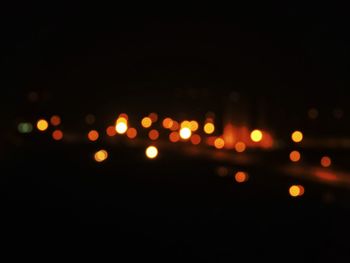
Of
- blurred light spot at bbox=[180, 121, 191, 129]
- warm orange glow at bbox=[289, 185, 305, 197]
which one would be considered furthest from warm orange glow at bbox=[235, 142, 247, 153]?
blurred light spot at bbox=[180, 121, 191, 129]

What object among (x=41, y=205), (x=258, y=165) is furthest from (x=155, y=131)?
(x=41, y=205)

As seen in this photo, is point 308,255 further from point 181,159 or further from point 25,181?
point 181,159

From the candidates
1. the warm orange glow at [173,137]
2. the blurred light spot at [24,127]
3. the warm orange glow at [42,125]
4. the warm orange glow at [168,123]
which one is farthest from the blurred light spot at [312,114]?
the blurred light spot at [24,127]

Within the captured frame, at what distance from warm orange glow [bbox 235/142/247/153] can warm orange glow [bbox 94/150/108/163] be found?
714 cm

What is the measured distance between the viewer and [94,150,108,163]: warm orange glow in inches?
673

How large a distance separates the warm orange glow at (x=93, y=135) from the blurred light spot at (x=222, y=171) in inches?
159

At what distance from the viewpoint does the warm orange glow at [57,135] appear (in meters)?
16.6

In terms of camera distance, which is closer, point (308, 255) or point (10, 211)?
point (308, 255)

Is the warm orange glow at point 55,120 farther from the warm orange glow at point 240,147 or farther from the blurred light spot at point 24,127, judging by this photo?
the warm orange glow at point 240,147

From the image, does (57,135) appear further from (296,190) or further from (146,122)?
(296,190)

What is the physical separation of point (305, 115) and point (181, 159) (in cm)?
458

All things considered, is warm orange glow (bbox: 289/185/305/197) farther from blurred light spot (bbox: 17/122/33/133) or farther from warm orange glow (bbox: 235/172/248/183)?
blurred light spot (bbox: 17/122/33/133)

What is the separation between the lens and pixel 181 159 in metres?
21.2

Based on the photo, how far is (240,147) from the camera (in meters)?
24.1
